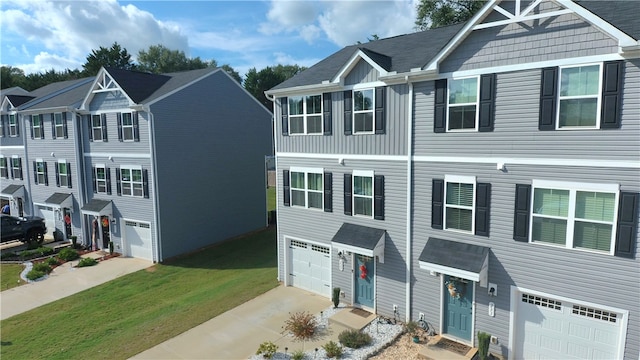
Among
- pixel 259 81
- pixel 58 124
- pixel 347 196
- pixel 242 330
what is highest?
pixel 259 81

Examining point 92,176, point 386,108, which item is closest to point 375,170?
point 386,108

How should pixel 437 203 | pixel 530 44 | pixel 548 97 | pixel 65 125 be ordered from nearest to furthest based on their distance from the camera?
pixel 548 97, pixel 530 44, pixel 437 203, pixel 65 125

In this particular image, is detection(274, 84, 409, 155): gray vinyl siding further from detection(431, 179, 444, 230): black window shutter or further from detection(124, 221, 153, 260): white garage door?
detection(124, 221, 153, 260): white garage door

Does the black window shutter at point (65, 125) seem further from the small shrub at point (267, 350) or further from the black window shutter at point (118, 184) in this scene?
the small shrub at point (267, 350)

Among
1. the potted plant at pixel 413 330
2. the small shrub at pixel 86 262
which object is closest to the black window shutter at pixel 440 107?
the potted plant at pixel 413 330

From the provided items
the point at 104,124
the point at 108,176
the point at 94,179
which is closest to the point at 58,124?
the point at 94,179

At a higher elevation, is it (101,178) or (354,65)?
(354,65)

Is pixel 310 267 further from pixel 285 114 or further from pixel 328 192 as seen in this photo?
pixel 285 114
